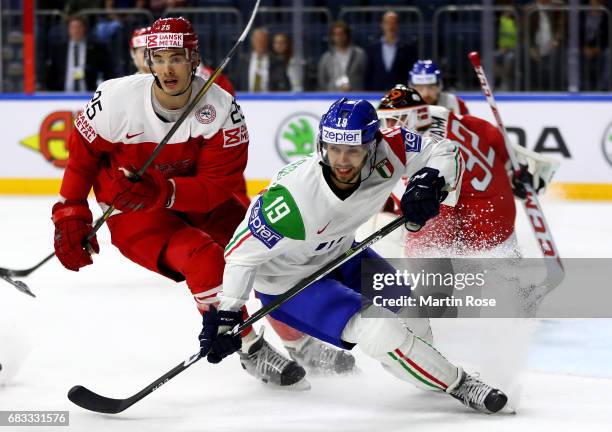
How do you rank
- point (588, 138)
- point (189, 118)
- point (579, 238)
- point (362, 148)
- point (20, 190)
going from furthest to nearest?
1. point (20, 190)
2. point (588, 138)
3. point (579, 238)
4. point (189, 118)
5. point (362, 148)

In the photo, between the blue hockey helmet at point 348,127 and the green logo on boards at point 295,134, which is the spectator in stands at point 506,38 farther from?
the blue hockey helmet at point 348,127

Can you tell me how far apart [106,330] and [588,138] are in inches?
164

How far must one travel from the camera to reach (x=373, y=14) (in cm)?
835

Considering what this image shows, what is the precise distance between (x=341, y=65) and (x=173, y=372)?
17.1 feet

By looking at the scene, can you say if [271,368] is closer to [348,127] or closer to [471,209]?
[348,127]

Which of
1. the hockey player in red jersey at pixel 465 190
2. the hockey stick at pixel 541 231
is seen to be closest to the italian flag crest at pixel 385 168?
the hockey player in red jersey at pixel 465 190

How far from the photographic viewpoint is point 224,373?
12.6ft

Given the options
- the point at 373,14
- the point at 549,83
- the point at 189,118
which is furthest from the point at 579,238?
the point at 189,118

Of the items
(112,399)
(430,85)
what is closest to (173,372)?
(112,399)

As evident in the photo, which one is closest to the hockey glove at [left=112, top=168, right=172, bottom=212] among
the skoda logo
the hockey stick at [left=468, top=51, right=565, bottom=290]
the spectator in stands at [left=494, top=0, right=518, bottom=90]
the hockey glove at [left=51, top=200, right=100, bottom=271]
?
the hockey glove at [left=51, top=200, right=100, bottom=271]

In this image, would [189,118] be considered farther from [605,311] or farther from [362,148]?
[605,311]

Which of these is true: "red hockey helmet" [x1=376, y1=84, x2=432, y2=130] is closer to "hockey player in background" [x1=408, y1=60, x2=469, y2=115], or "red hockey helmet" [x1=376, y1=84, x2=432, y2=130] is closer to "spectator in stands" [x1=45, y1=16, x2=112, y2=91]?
"hockey player in background" [x1=408, y1=60, x2=469, y2=115]

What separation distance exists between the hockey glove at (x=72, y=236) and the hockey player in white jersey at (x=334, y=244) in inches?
23.1

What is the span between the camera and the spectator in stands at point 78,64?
852 centimetres
